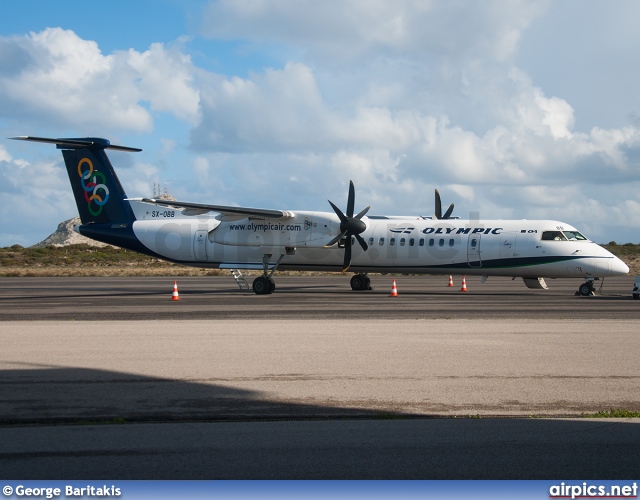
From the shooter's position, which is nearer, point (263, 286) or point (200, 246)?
point (263, 286)

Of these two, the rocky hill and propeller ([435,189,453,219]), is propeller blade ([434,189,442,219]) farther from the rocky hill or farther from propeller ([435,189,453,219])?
the rocky hill

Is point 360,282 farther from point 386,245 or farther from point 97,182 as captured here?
point 97,182

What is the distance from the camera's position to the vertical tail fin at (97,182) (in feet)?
108

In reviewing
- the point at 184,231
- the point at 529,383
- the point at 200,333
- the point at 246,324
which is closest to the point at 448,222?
the point at 184,231

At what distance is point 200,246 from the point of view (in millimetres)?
32625

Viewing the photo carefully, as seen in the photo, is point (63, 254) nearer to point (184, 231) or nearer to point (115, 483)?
point (184, 231)

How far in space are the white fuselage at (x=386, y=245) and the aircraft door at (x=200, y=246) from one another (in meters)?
0.05

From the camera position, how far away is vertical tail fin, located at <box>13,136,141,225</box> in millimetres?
33062

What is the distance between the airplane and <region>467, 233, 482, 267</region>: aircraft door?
0.04 meters

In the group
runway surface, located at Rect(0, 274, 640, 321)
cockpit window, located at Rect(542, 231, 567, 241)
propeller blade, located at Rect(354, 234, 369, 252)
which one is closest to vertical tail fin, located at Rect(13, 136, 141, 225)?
runway surface, located at Rect(0, 274, 640, 321)

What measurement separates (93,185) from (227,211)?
7021mm

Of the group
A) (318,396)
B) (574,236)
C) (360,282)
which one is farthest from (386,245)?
(318,396)

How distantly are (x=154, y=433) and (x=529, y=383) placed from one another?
5370mm

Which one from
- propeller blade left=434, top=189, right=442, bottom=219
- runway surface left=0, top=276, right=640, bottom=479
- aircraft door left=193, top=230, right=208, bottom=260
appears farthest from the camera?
propeller blade left=434, top=189, right=442, bottom=219
